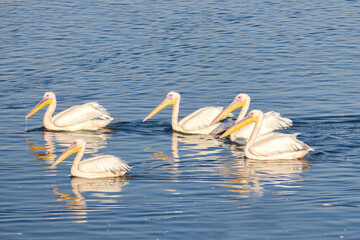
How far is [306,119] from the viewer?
13.1 metres

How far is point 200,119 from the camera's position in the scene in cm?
1263

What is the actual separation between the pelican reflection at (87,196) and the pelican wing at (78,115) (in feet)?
9.80

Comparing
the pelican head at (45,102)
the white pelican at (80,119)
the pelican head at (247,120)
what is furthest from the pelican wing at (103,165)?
the pelican head at (45,102)

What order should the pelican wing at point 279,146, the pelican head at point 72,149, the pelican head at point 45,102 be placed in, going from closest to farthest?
1. the pelican head at point 72,149
2. the pelican wing at point 279,146
3. the pelican head at point 45,102

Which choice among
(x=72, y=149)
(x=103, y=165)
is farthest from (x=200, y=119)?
(x=103, y=165)

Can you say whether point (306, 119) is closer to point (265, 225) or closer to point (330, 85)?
point (330, 85)

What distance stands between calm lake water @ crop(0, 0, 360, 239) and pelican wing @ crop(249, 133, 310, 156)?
162 mm

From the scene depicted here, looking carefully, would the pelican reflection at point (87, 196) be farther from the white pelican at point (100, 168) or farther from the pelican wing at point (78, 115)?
the pelican wing at point (78, 115)

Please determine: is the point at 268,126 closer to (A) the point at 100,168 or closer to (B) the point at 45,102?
(A) the point at 100,168

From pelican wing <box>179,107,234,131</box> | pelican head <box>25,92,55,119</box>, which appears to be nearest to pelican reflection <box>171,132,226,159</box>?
pelican wing <box>179,107,234,131</box>

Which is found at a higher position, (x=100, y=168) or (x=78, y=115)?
(x=78, y=115)

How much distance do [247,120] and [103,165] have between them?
2.71 metres

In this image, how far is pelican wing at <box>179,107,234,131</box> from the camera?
41.5 ft

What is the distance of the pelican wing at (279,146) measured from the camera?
10977mm
